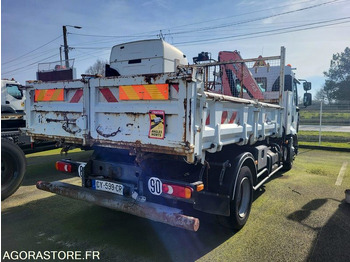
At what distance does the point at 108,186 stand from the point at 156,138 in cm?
115

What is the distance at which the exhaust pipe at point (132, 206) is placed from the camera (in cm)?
276

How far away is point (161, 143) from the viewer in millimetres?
2818

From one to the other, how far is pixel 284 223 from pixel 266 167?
4.87 feet

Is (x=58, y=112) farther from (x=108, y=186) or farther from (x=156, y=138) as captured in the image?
(x=156, y=138)

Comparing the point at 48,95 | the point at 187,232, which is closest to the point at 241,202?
the point at 187,232

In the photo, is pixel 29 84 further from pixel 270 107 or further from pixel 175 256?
pixel 270 107

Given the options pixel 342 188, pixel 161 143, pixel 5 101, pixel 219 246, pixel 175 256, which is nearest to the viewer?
pixel 161 143

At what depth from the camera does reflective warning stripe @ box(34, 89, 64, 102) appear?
365 centimetres

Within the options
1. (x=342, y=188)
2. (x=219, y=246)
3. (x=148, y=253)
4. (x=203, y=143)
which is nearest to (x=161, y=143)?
(x=203, y=143)

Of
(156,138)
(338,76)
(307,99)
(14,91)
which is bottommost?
(156,138)

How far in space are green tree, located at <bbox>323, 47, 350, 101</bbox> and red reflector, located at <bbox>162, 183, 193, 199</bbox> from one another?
49486 millimetres

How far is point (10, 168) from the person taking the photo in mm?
4855

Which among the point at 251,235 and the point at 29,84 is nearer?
the point at 251,235

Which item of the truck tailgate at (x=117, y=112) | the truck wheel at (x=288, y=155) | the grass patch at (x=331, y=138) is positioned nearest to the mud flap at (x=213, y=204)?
the truck tailgate at (x=117, y=112)
